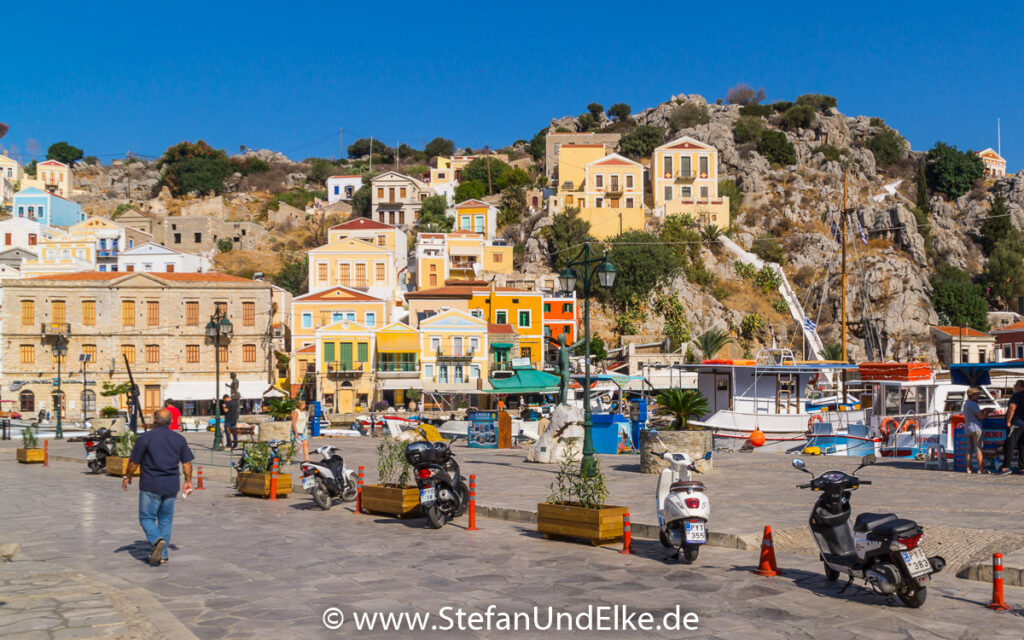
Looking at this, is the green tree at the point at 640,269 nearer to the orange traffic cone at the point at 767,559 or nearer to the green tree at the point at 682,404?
the green tree at the point at 682,404

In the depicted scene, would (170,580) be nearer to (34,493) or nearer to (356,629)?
(356,629)

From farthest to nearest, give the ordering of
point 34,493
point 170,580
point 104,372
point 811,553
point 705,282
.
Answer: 1. point 705,282
2. point 104,372
3. point 34,493
4. point 811,553
5. point 170,580

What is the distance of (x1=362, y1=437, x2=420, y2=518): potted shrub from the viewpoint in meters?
13.2

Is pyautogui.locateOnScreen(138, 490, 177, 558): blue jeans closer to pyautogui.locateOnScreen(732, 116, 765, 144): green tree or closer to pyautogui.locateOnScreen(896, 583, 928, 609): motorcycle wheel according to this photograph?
pyautogui.locateOnScreen(896, 583, 928, 609): motorcycle wheel

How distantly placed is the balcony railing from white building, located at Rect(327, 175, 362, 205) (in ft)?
167

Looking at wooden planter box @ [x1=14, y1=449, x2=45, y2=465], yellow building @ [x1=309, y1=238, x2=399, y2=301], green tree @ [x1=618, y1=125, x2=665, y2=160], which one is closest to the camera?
wooden planter box @ [x1=14, y1=449, x2=45, y2=465]

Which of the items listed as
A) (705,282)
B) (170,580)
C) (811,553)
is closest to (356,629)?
(170,580)

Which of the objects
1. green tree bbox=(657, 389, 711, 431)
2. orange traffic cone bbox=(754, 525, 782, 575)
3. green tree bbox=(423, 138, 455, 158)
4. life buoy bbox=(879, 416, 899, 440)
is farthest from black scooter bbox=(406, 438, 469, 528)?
green tree bbox=(423, 138, 455, 158)

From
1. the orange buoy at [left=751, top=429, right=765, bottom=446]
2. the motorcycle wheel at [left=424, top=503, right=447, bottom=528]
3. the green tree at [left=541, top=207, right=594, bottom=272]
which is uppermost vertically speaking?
the green tree at [left=541, top=207, right=594, bottom=272]

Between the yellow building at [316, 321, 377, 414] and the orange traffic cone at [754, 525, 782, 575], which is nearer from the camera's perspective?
the orange traffic cone at [754, 525, 782, 575]

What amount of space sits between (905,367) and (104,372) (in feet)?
151

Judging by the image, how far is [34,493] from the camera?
1733 centimetres

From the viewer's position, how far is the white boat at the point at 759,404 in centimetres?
3259

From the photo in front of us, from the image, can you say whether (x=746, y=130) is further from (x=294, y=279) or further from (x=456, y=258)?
(x=294, y=279)
